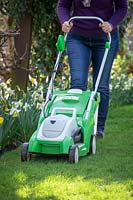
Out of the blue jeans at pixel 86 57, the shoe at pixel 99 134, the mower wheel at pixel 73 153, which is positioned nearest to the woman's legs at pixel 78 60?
the blue jeans at pixel 86 57

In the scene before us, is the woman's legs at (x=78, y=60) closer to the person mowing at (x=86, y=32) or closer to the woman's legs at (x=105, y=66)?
A: the person mowing at (x=86, y=32)

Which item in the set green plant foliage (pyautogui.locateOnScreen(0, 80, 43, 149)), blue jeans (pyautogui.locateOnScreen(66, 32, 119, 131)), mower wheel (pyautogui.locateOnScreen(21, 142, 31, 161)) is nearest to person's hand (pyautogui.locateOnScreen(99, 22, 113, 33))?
blue jeans (pyautogui.locateOnScreen(66, 32, 119, 131))

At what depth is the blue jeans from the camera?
189 inches

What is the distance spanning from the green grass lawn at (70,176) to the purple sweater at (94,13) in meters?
1.01

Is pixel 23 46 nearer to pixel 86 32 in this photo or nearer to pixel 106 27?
pixel 86 32

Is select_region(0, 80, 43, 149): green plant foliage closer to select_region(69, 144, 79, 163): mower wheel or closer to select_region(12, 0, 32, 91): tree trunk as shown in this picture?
select_region(69, 144, 79, 163): mower wheel

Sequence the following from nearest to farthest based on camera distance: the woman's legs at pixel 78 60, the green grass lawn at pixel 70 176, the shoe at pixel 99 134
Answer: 1. the green grass lawn at pixel 70 176
2. the woman's legs at pixel 78 60
3. the shoe at pixel 99 134

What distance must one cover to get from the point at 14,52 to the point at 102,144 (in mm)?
1982

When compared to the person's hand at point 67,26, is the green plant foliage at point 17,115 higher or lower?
lower

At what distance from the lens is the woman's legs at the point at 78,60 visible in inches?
189

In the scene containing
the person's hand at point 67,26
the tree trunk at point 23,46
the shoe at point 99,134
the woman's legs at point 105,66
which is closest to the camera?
the person's hand at point 67,26

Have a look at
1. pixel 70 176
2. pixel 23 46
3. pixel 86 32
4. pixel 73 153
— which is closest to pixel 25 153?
pixel 73 153

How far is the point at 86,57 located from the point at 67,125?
0.84 m

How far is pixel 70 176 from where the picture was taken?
392 cm
